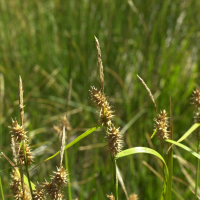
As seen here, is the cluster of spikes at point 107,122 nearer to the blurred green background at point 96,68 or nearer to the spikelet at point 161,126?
the spikelet at point 161,126

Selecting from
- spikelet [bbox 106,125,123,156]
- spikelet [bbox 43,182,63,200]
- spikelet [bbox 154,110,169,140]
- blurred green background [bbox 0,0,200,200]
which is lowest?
spikelet [bbox 43,182,63,200]

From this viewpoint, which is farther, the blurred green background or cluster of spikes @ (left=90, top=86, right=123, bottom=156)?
the blurred green background

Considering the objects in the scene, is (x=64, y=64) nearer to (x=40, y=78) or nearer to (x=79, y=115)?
(x=40, y=78)

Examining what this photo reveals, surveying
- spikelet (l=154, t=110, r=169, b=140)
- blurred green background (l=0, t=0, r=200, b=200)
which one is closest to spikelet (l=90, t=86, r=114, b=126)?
spikelet (l=154, t=110, r=169, b=140)

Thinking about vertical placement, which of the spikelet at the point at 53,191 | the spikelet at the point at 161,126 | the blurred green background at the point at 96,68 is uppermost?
the blurred green background at the point at 96,68

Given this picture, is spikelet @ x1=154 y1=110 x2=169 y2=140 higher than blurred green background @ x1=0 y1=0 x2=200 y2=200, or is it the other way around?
blurred green background @ x1=0 y1=0 x2=200 y2=200

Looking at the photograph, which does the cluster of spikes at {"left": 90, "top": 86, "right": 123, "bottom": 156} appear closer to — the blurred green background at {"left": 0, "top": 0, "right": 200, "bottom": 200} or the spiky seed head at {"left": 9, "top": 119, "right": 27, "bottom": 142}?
the spiky seed head at {"left": 9, "top": 119, "right": 27, "bottom": 142}

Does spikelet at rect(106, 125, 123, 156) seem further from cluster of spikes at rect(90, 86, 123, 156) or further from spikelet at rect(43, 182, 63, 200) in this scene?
spikelet at rect(43, 182, 63, 200)

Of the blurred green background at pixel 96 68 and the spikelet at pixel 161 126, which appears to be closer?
the spikelet at pixel 161 126

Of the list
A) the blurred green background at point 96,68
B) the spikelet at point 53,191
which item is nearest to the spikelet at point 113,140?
the spikelet at point 53,191
